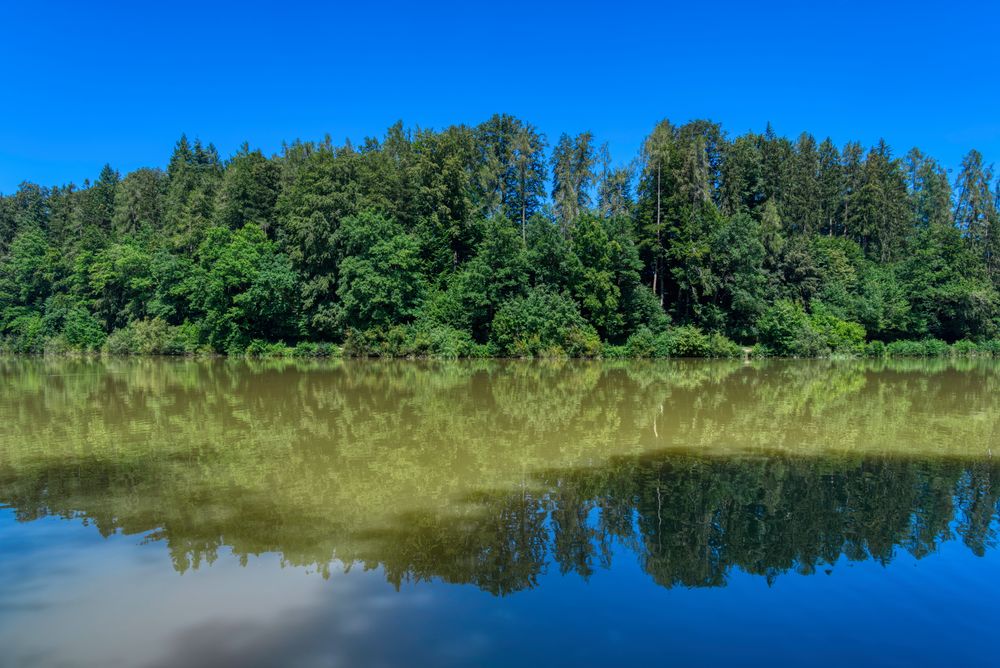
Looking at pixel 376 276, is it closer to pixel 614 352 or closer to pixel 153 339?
pixel 614 352

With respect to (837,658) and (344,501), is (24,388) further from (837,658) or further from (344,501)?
(837,658)

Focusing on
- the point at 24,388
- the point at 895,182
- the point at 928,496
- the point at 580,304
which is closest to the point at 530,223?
the point at 580,304

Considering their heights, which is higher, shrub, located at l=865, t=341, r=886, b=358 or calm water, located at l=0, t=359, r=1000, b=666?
shrub, located at l=865, t=341, r=886, b=358

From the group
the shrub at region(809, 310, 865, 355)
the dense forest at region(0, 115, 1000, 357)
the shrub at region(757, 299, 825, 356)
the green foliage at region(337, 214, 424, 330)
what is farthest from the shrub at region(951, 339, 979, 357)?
the green foliage at region(337, 214, 424, 330)

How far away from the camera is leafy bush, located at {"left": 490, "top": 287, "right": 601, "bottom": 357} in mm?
37938

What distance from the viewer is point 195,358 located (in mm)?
42312

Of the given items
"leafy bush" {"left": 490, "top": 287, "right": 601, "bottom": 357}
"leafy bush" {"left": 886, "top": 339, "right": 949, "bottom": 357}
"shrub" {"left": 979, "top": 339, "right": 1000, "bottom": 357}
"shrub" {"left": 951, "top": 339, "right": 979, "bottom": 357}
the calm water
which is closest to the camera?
the calm water

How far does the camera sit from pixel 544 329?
37781 mm

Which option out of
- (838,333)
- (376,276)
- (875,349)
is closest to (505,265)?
(376,276)

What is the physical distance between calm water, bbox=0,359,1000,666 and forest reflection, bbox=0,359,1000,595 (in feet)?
0.17

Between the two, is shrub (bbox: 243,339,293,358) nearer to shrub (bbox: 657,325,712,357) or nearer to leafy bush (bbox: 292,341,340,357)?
leafy bush (bbox: 292,341,340,357)

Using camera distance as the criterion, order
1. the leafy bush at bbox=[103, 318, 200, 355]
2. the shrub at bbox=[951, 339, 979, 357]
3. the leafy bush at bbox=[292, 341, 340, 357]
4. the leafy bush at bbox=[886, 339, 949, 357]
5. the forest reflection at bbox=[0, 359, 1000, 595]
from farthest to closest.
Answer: the leafy bush at bbox=[103, 318, 200, 355] < the shrub at bbox=[951, 339, 979, 357] < the leafy bush at bbox=[886, 339, 949, 357] < the leafy bush at bbox=[292, 341, 340, 357] < the forest reflection at bbox=[0, 359, 1000, 595]

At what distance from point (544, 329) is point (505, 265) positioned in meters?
5.39

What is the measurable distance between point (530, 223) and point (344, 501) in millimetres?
35068
